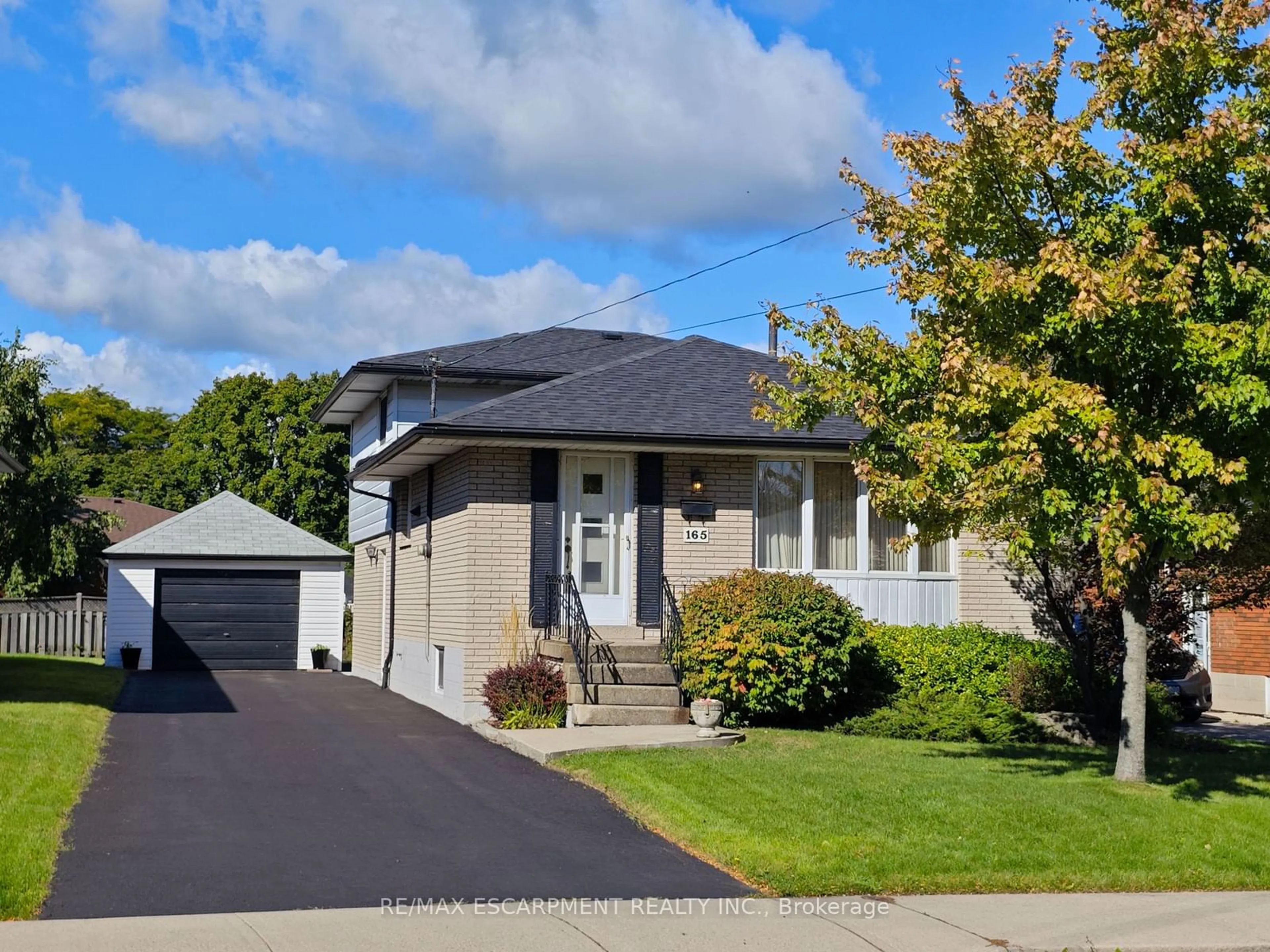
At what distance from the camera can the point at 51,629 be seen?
30016 mm

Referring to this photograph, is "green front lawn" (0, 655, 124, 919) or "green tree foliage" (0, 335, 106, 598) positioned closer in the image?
"green front lawn" (0, 655, 124, 919)

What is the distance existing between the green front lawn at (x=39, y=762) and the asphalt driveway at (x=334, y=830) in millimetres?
154

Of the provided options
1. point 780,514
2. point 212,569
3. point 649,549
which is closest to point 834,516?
point 780,514

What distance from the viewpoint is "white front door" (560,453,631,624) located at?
57.2 ft

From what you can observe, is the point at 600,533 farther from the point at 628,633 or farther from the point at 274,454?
the point at 274,454

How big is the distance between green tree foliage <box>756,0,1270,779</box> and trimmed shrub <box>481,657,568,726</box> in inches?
216

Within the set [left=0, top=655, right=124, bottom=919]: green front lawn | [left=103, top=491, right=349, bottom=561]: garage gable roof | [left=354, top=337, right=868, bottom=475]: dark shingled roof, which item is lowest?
[left=0, top=655, right=124, bottom=919]: green front lawn

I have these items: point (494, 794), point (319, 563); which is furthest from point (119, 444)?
point (494, 794)

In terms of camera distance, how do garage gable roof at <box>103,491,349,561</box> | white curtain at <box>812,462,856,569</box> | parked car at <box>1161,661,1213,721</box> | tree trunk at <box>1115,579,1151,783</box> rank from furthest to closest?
garage gable roof at <box>103,491,349,561</box>, parked car at <box>1161,661,1213,721</box>, white curtain at <box>812,462,856,569</box>, tree trunk at <box>1115,579,1151,783</box>

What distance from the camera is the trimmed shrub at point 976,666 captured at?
54.2 ft

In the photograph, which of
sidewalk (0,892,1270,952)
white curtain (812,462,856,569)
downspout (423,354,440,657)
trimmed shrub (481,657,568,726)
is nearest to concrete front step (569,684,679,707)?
trimmed shrub (481,657,568,726)

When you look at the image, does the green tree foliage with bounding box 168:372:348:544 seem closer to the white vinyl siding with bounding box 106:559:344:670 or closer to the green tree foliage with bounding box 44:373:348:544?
the green tree foliage with bounding box 44:373:348:544

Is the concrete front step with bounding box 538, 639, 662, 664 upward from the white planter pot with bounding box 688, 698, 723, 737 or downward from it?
upward

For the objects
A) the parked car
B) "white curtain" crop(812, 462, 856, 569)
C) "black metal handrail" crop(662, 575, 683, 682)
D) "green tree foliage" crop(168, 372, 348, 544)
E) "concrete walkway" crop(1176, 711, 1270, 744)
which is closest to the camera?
"black metal handrail" crop(662, 575, 683, 682)
